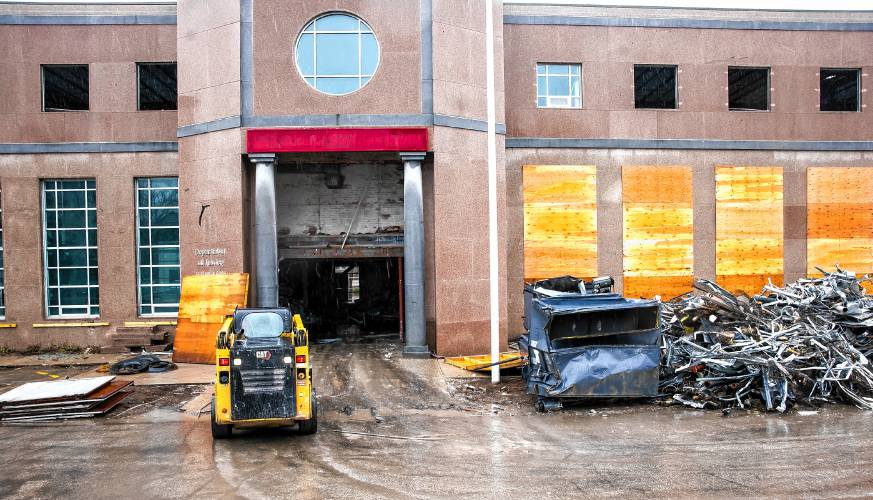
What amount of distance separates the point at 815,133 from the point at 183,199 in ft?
66.4

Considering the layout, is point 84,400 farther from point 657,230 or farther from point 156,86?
point 657,230

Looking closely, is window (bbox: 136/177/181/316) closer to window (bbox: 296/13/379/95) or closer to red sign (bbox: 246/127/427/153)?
red sign (bbox: 246/127/427/153)

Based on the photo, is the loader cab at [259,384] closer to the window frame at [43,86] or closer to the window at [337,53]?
the window at [337,53]

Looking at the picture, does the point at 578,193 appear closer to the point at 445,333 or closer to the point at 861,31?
the point at 445,333

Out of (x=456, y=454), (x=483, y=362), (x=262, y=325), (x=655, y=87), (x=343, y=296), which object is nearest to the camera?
(x=456, y=454)

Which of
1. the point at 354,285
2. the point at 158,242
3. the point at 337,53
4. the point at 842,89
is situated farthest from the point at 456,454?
the point at 842,89

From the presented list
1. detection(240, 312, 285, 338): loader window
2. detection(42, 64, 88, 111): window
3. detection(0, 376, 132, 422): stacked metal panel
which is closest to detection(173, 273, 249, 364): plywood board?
detection(0, 376, 132, 422): stacked metal panel

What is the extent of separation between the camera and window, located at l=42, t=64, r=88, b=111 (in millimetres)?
19125

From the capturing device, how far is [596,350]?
11242 millimetres

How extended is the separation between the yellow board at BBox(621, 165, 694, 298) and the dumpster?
8742mm

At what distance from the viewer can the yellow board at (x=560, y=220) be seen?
64.1ft

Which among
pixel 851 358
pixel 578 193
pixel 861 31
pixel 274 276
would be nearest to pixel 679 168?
pixel 578 193

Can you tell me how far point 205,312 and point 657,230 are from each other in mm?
14095

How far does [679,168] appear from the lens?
2005cm
